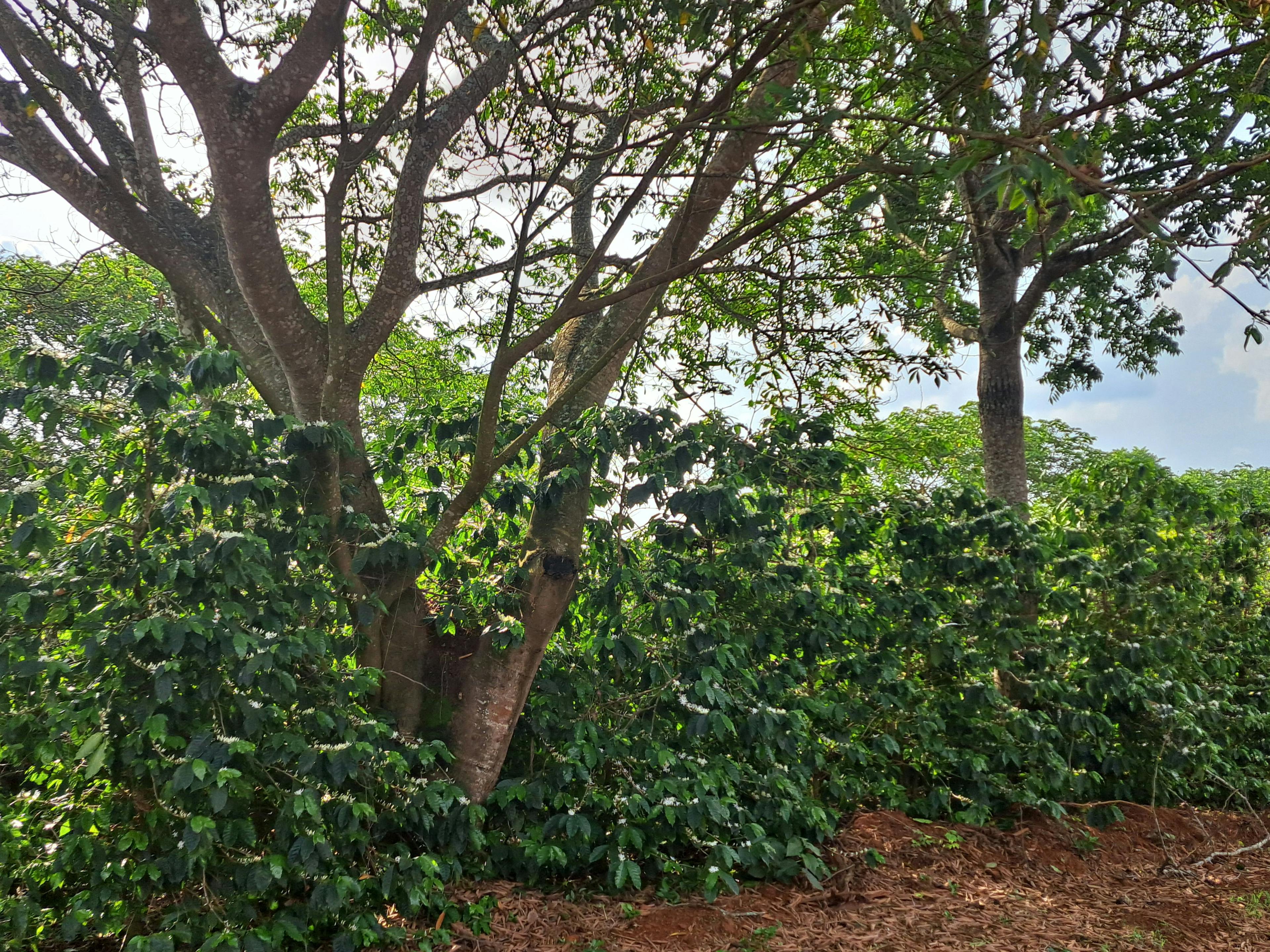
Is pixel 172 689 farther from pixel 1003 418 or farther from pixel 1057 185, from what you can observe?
pixel 1003 418

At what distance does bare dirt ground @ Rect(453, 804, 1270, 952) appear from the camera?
3.86 meters

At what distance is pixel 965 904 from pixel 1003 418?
4426mm

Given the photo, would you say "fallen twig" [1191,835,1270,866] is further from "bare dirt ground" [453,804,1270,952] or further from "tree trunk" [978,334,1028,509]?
"tree trunk" [978,334,1028,509]

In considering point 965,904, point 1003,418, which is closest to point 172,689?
point 965,904

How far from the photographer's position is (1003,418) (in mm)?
7484

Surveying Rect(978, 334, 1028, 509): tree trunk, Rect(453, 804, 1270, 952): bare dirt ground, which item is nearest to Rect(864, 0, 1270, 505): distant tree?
Rect(978, 334, 1028, 509): tree trunk

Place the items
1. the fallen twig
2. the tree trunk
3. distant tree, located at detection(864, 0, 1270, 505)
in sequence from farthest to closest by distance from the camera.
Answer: the tree trunk < the fallen twig < distant tree, located at detection(864, 0, 1270, 505)

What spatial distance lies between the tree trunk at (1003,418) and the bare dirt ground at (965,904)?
2864mm

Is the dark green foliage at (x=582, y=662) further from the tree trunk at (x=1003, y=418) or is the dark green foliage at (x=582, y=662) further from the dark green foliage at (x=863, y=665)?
the tree trunk at (x=1003, y=418)

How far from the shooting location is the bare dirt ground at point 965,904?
152 inches

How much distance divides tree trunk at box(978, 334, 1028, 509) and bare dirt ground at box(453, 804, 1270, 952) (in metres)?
2.86

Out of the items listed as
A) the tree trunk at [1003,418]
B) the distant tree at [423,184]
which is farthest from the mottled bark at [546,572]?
the tree trunk at [1003,418]

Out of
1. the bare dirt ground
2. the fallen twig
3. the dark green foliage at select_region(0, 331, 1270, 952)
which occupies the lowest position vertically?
the bare dirt ground

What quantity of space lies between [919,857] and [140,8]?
674 cm
